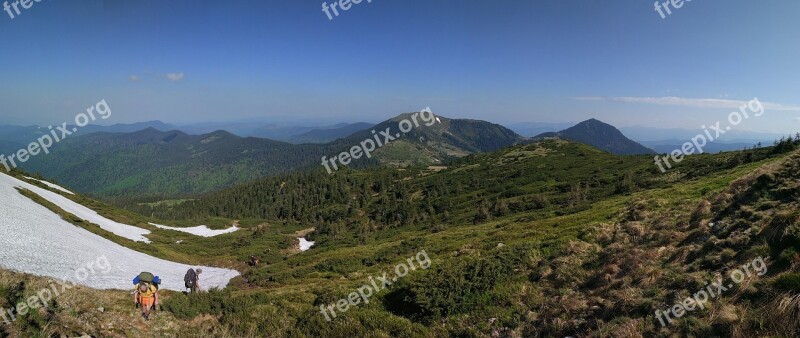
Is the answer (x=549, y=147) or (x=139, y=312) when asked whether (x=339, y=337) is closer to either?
(x=139, y=312)

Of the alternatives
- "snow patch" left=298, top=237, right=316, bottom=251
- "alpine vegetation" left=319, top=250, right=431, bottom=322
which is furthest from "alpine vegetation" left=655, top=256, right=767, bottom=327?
"snow patch" left=298, top=237, right=316, bottom=251

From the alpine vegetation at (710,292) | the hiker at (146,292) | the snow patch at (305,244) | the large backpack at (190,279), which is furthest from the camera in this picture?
the snow patch at (305,244)

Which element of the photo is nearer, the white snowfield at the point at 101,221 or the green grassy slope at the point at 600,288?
the green grassy slope at the point at 600,288

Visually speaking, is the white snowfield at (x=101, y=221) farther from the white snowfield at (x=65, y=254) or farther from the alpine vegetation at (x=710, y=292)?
the alpine vegetation at (x=710, y=292)

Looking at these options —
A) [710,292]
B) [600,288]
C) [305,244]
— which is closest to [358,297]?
[600,288]

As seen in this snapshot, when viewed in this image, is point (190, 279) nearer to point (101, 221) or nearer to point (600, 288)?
point (600, 288)

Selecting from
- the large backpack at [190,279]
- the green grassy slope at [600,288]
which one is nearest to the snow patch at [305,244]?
the green grassy slope at [600,288]
